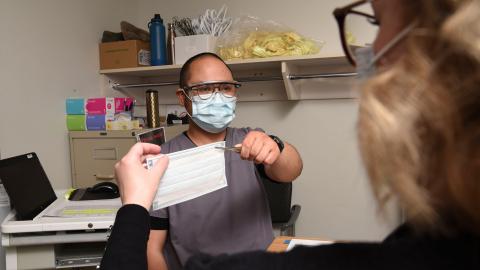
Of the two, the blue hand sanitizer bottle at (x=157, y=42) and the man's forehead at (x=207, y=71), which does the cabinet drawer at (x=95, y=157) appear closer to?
the blue hand sanitizer bottle at (x=157, y=42)

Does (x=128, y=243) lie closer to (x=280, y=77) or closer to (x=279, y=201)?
(x=279, y=201)

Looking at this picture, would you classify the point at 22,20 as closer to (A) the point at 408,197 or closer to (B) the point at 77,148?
(B) the point at 77,148

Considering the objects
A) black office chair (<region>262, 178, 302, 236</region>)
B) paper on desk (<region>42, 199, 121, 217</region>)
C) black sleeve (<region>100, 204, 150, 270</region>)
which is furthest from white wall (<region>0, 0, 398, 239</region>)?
black sleeve (<region>100, 204, 150, 270</region>)

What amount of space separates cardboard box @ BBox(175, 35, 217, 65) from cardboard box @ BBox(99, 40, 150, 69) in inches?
10.0

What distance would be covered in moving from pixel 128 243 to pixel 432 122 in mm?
501

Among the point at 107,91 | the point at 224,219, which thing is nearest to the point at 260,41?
the point at 107,91

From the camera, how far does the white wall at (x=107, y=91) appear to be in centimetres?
183

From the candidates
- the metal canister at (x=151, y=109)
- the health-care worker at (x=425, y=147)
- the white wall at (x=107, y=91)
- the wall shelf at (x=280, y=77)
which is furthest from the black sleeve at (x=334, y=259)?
the metal canister at (x=151, y=109)

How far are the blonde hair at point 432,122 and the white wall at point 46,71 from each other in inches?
69.3

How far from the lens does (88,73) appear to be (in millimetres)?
2328

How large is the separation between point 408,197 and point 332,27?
2075 mm

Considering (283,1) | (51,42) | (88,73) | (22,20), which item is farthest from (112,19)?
(283,1)

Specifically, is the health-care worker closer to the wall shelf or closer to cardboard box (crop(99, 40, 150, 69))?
the wall shelf

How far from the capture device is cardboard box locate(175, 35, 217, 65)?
223cm
